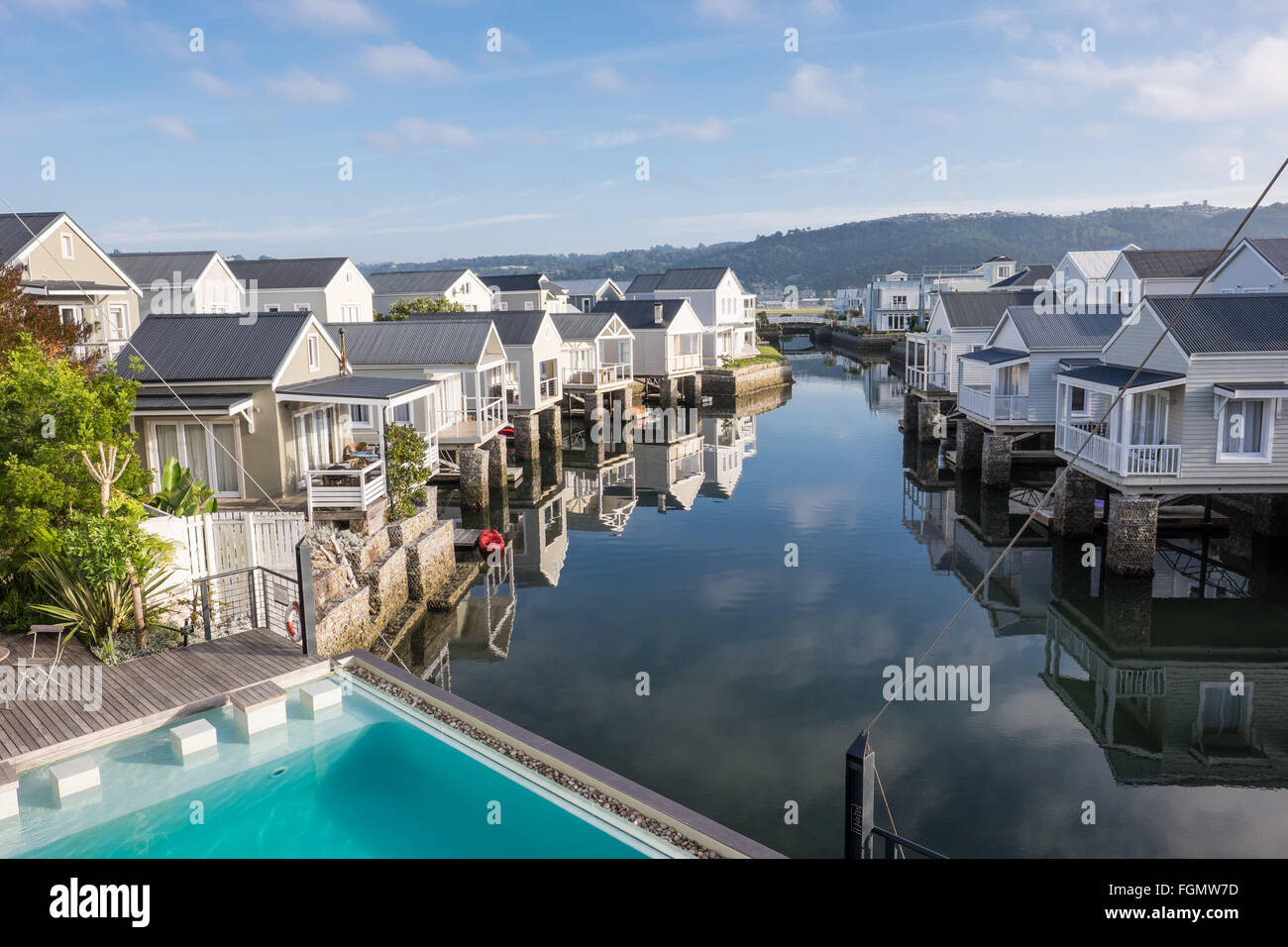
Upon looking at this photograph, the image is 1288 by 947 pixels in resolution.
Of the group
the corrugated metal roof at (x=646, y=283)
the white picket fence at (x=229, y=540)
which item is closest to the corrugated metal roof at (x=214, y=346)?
the white picket fence at (x=229, y=540)

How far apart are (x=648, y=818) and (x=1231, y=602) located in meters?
17.7

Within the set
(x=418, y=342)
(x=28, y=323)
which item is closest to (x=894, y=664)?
(x=28, y=323)

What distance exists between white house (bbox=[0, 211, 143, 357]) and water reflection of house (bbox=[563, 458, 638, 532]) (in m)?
15.0

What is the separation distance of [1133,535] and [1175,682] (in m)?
5.34

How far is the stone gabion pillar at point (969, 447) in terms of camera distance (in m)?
35.4

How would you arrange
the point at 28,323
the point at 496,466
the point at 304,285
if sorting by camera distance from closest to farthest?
the point at 28,323 < the point at 496,466 < the point at 304,285

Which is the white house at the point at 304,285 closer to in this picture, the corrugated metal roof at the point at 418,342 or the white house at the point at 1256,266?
the corrugated metal roof at the point at 418,342

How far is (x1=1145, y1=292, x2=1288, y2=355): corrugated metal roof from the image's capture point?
67.9ft

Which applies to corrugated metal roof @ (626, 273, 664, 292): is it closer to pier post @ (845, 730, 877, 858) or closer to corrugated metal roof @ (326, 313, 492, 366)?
corrugated metal roof @ (326, 313, 492, 366)

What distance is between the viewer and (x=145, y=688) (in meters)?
11.4

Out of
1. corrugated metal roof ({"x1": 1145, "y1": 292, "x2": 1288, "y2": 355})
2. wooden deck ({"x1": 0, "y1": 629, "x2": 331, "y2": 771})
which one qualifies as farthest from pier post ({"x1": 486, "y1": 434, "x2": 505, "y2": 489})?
corrugated metal roof ({"x1": 1145, "y1": 292, "x2": 1288, "y2": 355})

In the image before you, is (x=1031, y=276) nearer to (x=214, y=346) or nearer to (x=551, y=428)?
(x=551, y=428)

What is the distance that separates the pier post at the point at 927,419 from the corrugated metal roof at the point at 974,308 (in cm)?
405
